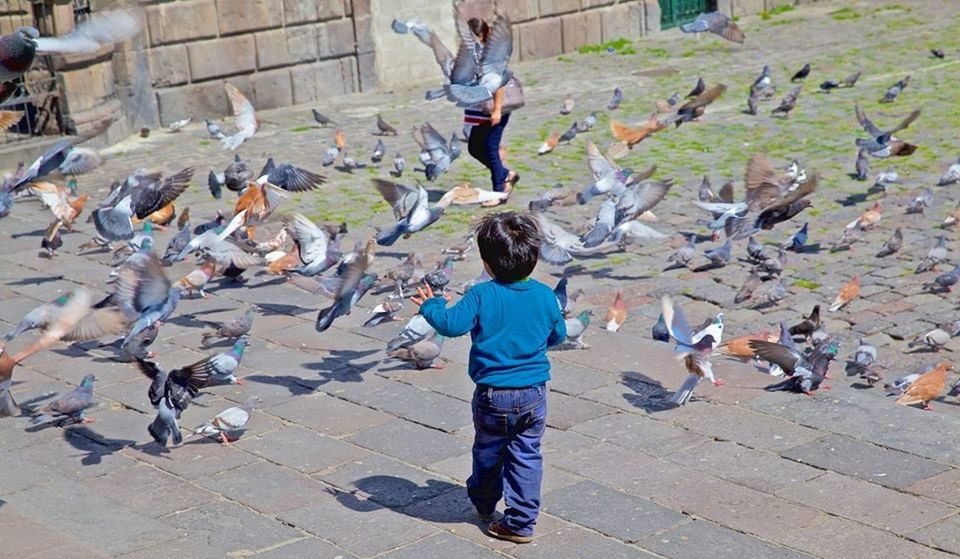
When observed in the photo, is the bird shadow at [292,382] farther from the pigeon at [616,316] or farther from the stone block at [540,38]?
the stone block at [540,38]

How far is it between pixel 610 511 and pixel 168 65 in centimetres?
985

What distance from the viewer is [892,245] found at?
8.50 metres

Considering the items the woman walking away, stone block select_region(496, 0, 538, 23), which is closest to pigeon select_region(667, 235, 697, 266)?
the woman walking away

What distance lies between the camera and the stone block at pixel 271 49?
14.2 m

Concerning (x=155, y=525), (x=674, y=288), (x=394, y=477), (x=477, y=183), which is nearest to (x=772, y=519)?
(x=394, y=477)

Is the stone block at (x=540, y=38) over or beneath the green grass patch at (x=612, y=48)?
over

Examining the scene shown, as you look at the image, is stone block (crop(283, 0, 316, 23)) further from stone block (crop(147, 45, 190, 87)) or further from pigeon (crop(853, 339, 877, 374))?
pigeon (crop(853, 339, 877, 374))

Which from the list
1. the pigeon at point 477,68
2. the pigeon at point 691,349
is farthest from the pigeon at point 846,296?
the pigeon at point 477,68

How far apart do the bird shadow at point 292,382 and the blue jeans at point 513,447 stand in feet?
5.74

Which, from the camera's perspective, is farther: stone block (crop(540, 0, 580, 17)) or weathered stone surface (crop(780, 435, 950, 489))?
stone block (crop(540, 0, 580, 17))

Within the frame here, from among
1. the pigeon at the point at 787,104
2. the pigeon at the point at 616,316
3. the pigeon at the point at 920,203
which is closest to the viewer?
the pigeon at the point at 616,316

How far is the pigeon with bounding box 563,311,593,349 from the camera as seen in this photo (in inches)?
257

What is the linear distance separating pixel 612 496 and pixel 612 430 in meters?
0.71

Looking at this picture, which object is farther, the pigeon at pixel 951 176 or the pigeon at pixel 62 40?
the pigeon at pixel 951 176
